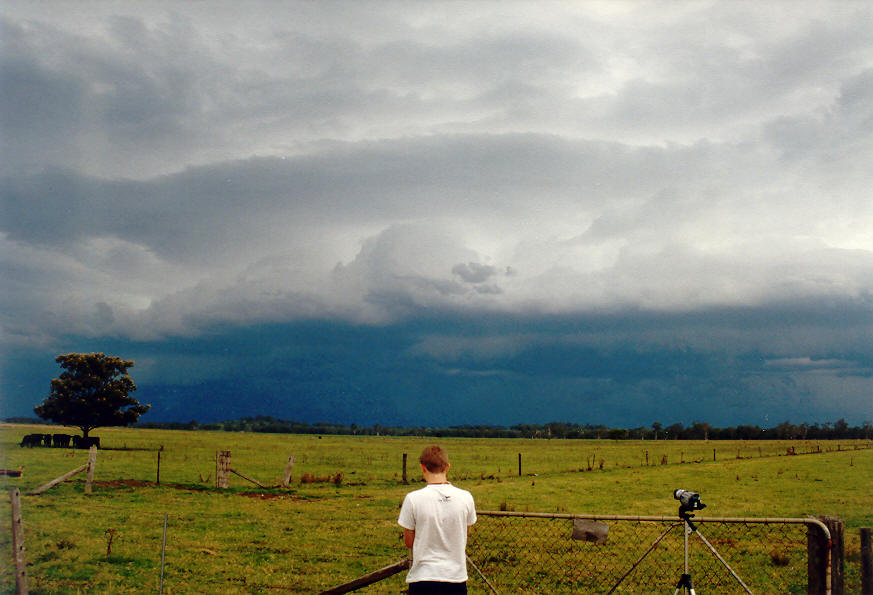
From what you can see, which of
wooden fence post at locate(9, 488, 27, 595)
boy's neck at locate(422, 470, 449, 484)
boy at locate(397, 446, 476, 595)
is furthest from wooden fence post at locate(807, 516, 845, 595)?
wooden fence post at locate(9, 488, 27, 595)

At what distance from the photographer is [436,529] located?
587cm

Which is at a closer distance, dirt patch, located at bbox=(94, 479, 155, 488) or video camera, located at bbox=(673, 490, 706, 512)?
video camera, located at bbox=(673, 490, 706, 512)

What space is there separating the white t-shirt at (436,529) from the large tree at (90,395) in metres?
78.7

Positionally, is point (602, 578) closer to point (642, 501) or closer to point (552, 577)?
point (552, 577)

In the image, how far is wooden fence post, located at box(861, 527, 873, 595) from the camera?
8.45 m

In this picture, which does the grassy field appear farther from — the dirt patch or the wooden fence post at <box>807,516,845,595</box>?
the wooden fence post at <box>807,516,845,595</box>

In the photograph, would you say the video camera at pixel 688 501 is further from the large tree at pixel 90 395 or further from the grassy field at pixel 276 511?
the large tree at pixel 90 395

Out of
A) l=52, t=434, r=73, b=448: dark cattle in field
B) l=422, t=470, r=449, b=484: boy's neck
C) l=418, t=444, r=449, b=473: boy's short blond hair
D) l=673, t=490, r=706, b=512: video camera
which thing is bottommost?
l=52, t=434, r=73, b=448: dark cattle in field

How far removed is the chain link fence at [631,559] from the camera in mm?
13797

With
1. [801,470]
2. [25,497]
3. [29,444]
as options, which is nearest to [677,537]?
[25,497]

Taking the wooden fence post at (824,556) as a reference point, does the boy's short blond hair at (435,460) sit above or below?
above

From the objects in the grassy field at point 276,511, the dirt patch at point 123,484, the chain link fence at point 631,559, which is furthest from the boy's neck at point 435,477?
the dirt patch at point 123,484

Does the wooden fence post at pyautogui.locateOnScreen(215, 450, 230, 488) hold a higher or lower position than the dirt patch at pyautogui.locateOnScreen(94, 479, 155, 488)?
higher

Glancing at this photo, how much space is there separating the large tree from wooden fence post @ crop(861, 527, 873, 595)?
3114 inches
